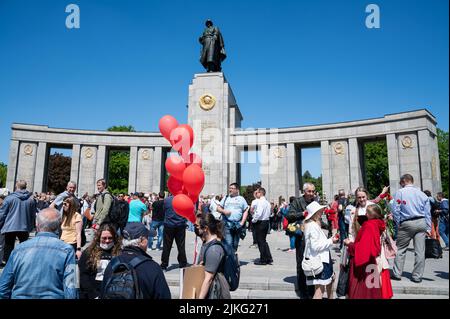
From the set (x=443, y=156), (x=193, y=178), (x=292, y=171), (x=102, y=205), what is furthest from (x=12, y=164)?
(x=443, y=156)

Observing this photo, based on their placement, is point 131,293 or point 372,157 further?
point 372,157

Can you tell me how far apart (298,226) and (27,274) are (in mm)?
4376

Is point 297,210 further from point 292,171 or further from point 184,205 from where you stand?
point 292,171

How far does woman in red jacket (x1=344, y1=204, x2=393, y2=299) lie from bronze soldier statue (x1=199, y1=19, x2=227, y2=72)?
19.0 m

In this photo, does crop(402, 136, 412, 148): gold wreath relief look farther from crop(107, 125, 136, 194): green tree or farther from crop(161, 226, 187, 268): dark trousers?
crop(107, 125, 136, 194): green tree

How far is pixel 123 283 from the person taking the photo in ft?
8.16

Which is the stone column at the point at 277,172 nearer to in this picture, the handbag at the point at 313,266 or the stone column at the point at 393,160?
the stone column at the point at 393,160

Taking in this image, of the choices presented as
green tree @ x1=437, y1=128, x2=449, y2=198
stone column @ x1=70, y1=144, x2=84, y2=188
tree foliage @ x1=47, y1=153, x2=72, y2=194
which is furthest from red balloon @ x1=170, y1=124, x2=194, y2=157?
tree foliage @ x1=47, y1=153, x2=72, y2=194

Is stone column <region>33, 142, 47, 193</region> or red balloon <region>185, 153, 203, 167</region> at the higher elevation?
stone column <region>33, 142, 47, 193</region>

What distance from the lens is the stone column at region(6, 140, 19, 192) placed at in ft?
99.8
